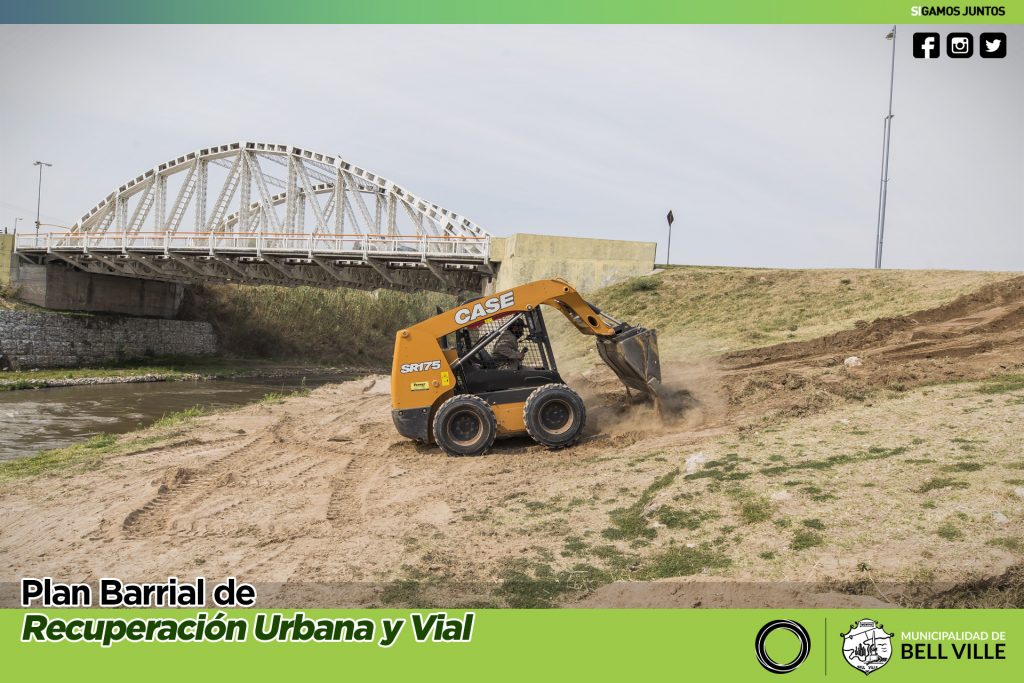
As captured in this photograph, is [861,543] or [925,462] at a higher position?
[925,462]

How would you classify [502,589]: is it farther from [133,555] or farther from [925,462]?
[925,462]

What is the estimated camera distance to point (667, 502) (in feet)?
29.6

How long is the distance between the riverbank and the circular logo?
117 feet

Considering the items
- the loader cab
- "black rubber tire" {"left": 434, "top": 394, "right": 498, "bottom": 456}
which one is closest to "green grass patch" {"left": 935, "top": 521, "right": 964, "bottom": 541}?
the loader cab

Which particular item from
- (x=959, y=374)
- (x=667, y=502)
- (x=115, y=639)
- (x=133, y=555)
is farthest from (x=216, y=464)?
(x=959, y=374)

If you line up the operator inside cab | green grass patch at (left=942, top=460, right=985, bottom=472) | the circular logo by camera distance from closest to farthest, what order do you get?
the circular logo, green grass patch at (left=942, top=460, right=985, bottom=472), the operator inside cab

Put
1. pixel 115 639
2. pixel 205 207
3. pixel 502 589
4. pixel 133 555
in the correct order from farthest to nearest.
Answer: pixel 205 207
pixel 133 555
pixel 502 589
pixel 115 639

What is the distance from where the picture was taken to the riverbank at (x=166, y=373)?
112ft

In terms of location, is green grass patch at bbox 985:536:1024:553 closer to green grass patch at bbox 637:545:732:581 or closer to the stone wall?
green grass patch at bbox 637:545:732:581

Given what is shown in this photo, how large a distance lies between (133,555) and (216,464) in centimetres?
494

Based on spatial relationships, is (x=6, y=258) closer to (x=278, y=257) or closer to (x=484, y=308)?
(x=278, y=257)

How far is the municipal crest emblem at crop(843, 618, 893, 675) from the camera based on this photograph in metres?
5.45

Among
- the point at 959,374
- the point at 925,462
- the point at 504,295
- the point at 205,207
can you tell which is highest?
the point at 205,207

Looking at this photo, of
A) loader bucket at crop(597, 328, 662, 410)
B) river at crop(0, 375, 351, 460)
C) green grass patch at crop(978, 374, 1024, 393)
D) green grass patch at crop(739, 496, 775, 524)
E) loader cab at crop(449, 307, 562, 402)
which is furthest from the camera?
river at crop(0, 375, 351, 460)
